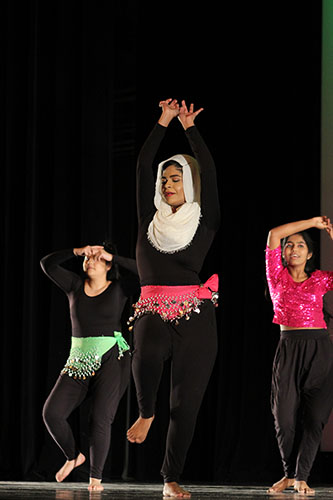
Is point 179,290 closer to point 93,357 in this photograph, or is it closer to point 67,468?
point 93,357

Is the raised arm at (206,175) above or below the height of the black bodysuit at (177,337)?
above

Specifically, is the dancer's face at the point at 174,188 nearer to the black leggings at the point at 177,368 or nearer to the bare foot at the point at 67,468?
the black leggings at the point at 177,368

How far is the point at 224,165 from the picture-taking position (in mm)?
5793

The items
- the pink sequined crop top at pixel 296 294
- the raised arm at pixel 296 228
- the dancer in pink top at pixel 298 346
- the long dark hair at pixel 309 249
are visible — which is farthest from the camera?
the long dark hair at pixel 309 249

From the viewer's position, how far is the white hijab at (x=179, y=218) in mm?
3943

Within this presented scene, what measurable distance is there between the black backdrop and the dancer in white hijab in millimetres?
1681

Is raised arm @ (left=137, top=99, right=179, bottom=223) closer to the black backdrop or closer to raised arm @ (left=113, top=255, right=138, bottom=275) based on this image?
raised arm @ (left=113, top=255, right=138, bottom=275)

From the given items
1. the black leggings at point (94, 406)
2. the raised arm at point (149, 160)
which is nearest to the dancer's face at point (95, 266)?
the black leggings at point (94, 406)

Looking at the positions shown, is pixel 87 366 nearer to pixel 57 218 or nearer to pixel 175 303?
pixel 175 303

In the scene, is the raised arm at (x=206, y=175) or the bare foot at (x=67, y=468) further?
the bare foot at (x=67, y=468)

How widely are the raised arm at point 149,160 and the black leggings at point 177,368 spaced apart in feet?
1.82

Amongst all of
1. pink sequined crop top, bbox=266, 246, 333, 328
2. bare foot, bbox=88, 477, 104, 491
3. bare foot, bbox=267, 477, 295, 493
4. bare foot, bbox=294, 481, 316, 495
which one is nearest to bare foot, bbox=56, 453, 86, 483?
bare foot, bbox=88, 477, 104, 491

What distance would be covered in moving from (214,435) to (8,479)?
53.7 inches

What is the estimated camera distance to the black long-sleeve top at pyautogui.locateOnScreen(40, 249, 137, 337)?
15.8ft
